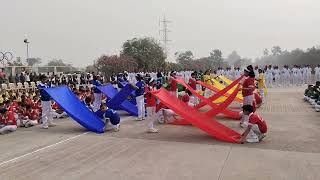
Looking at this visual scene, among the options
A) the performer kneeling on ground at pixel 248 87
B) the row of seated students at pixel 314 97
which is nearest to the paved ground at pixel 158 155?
the performer kneeling on ground at pixel 248 87

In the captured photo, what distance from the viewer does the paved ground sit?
7445 mm

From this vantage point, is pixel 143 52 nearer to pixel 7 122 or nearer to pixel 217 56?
pixel 7 122

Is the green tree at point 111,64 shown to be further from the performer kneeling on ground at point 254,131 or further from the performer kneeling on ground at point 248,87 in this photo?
the performer kneeling on ground at point 254,131

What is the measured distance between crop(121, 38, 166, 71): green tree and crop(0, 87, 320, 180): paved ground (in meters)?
35.2

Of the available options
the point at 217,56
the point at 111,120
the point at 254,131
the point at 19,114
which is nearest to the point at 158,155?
the point at 254,131

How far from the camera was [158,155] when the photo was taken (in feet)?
29.0

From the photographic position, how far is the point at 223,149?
923 cm

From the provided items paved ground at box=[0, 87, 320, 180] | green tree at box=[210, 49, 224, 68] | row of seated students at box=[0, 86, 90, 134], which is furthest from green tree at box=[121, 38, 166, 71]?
green tree at box=[210, 49, 224, 68]

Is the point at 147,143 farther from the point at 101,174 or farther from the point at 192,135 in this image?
the point at 101,174

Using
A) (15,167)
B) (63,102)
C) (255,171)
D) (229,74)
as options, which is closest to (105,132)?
(63,102)

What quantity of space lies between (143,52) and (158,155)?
39685mm

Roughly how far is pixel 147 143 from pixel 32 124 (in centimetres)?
537

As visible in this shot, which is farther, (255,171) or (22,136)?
(22,136)

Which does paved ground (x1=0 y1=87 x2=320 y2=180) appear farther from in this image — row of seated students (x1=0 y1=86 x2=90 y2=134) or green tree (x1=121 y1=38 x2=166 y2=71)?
green tree (x1=121 y1=38 x2=166 y2=71)
